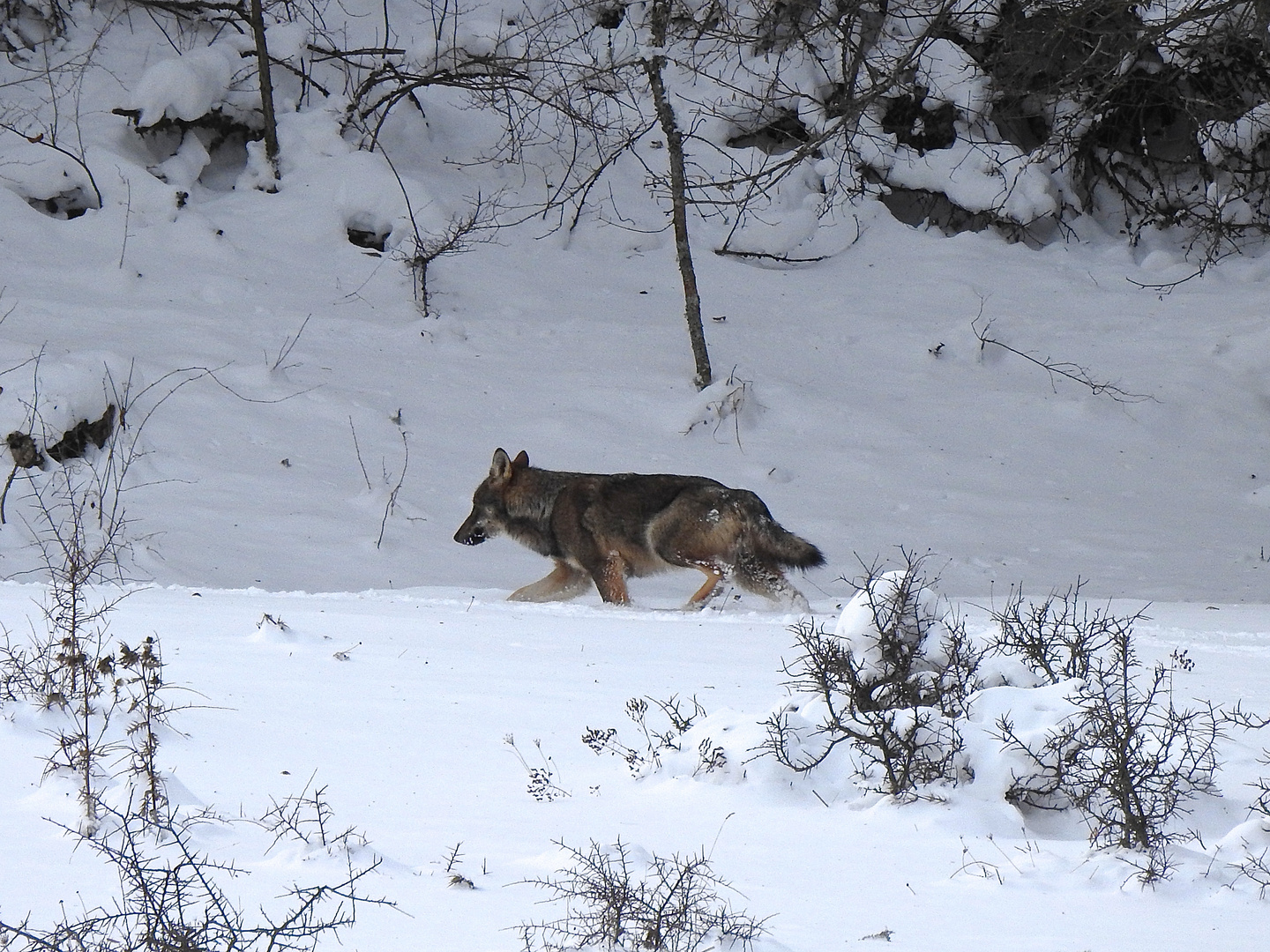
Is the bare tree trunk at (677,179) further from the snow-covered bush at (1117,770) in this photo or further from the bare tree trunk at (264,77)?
the snow-covered bush at (1117,770)

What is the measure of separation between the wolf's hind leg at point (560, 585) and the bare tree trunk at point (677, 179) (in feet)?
18.1

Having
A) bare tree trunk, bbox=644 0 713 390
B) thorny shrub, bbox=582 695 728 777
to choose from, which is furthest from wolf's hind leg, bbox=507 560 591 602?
bare tree trunk, bbox=644 0 713 390

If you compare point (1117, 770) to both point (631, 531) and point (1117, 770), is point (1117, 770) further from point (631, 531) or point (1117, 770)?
point (631, 531)

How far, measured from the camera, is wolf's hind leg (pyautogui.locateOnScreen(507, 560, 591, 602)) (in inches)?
365

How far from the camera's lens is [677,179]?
14188mm

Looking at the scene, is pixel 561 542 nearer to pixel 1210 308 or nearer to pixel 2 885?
pixel 2 885

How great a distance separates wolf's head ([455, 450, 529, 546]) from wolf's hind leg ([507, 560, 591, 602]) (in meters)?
0.66

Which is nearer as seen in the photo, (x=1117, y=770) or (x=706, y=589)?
(x=1117, y=770)

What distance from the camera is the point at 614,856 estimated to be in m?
3.77

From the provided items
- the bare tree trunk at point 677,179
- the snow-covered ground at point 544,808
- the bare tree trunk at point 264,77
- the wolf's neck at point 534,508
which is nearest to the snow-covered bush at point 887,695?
the snow-covered ground at point 544,808

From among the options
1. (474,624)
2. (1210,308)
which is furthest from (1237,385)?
(474,624)

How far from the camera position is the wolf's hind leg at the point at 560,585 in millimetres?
9266

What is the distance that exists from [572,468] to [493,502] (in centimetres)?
366

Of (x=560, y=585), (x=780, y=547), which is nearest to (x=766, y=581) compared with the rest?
(x=780, y=547)
